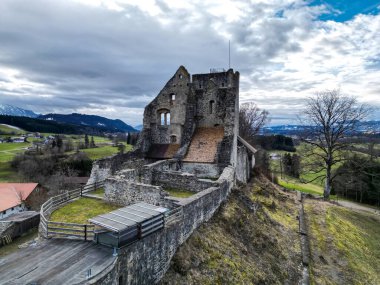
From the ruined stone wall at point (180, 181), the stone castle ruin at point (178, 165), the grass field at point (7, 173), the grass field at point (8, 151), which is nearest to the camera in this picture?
the stone castle ruin at point (178, 165)

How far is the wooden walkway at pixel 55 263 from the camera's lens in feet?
23.4

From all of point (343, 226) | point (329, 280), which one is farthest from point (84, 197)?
point (343, 226)

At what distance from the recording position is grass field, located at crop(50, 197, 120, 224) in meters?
12.8

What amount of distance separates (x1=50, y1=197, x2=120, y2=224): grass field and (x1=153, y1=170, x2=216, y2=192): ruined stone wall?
5009mm

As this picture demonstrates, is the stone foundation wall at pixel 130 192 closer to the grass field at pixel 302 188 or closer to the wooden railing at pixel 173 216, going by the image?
the wooden railing at pixel 173 216

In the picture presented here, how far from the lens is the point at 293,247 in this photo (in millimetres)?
17656

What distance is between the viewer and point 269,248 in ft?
52.2

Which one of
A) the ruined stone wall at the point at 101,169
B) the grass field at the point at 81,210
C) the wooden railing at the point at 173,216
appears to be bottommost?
the grass field at the point at 81,210

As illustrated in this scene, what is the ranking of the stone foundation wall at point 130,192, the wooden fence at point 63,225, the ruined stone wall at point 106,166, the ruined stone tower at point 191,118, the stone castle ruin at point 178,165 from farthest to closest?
the ruined stone tower at point 191,118 → the ruined stone wall at point 106,166 → the stone foundation wall at point 130,192 → the stone castle ruin at point 178,165 → the wooden fence at point 63,225

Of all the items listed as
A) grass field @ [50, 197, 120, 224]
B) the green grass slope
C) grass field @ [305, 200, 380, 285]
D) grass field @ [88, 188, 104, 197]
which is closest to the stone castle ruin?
the green grass slope

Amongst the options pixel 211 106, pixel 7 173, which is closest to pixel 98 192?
pixel 211 106

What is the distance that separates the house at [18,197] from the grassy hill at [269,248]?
32834mm

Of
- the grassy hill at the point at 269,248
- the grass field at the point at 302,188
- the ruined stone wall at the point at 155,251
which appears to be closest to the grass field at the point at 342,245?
the grassy hill at the point at 269,248

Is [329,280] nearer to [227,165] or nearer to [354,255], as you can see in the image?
[354,255]
